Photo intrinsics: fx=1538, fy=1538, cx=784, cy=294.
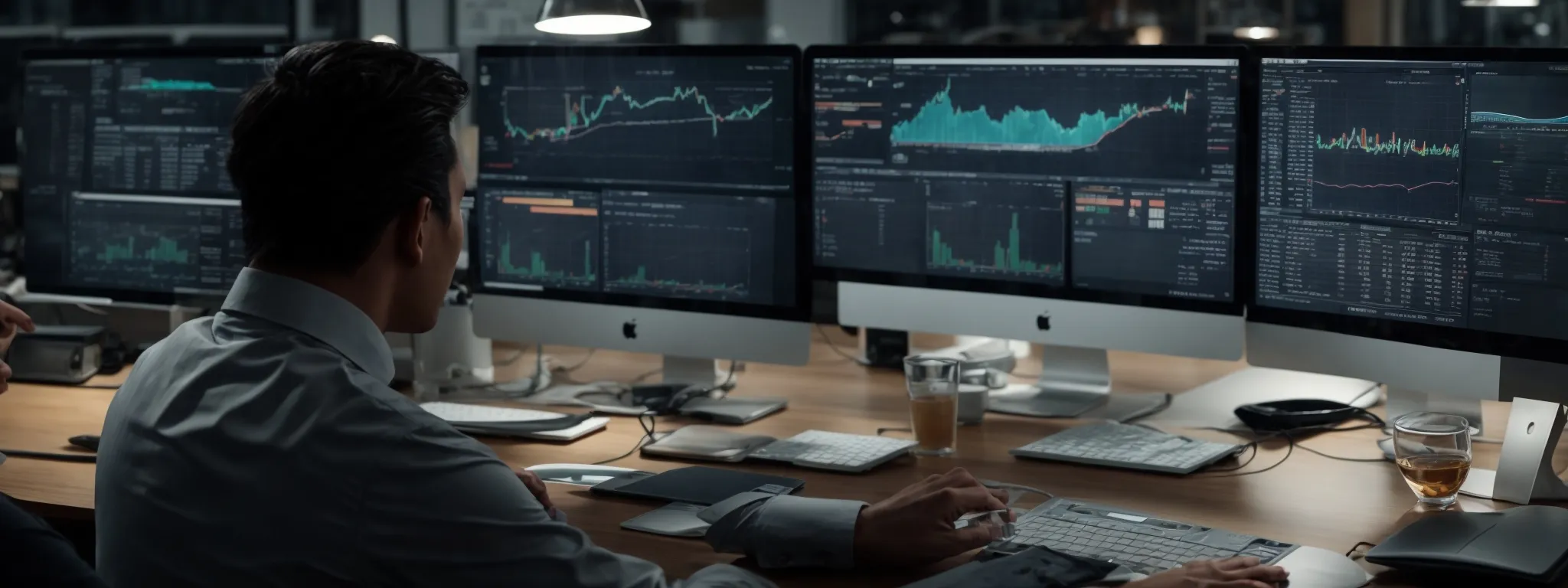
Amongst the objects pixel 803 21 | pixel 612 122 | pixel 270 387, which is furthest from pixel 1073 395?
pixel 803 21

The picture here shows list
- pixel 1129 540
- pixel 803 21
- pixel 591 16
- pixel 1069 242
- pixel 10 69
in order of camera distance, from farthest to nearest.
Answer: pixel 803 21
pixel 10 69
pixel 591 16
pixel 1069 242
pixel 1129 540

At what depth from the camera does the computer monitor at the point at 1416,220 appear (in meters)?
1.74

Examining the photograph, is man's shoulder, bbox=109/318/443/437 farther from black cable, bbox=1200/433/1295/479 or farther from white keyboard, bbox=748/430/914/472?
black cable, bbox=1200/433/1295/479

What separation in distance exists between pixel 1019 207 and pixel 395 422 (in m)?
1.17

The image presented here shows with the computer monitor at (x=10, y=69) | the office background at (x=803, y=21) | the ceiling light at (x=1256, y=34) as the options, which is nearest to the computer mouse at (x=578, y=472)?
the ceiling light at (x=1256, y=34)

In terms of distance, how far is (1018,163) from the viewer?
2.16 meters

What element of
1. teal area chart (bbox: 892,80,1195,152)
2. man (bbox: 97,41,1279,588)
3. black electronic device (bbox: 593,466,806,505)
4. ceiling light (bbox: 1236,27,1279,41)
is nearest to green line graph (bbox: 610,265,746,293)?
teal area chart (bbox: 892,80,1195,152)

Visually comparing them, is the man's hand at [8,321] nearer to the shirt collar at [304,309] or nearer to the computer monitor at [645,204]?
the computer monitor at [645,204]

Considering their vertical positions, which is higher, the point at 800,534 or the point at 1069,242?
the point at 1069,242

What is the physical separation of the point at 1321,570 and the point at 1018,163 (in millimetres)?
839

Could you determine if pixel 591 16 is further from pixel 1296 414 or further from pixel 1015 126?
pixel 1296 414

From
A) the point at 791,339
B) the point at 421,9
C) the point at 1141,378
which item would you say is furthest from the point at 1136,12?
the point at 791,339

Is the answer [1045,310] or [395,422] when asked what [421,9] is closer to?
[1045,310]

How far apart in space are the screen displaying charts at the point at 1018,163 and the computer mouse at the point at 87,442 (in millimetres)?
1051
